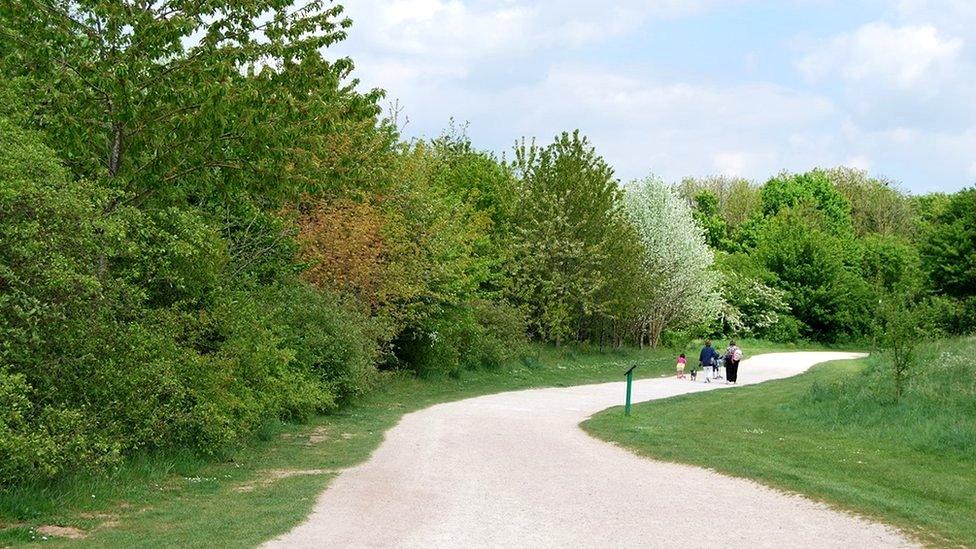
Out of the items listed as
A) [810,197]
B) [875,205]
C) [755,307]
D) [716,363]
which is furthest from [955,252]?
[875,205]

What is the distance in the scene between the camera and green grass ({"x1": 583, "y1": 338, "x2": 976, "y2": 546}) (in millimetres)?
11625

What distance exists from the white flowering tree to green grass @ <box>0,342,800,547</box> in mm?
32892

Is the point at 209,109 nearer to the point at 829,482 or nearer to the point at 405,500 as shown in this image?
the point at 405,500

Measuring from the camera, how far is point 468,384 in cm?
3216

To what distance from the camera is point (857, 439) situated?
17344 mm

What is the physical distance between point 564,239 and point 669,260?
961 centimetres

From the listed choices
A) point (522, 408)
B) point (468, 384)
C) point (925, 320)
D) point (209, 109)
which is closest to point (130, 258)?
point (209, 109)

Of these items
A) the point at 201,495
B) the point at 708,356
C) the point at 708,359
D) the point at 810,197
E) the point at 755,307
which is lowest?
the point at 201,495

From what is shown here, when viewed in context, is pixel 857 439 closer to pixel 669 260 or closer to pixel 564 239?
pixel 564 239

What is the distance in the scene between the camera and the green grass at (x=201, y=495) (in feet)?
31.2

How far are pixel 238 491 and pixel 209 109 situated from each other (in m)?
5.69

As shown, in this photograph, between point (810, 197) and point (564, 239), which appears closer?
point (564, 239)

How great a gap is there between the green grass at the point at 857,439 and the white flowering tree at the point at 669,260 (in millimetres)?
25733

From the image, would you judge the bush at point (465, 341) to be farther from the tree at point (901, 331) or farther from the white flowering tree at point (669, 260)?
the tree at point (901, 331)
